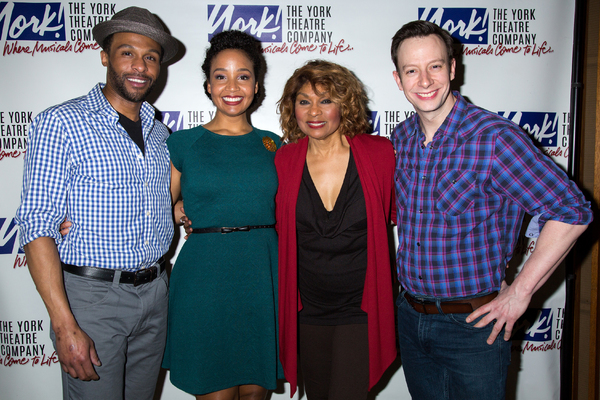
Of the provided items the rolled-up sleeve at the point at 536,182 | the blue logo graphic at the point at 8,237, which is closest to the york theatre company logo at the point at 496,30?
the rolled-up sleeve at the point at 536,182

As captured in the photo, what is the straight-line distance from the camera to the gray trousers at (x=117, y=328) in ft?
4.96

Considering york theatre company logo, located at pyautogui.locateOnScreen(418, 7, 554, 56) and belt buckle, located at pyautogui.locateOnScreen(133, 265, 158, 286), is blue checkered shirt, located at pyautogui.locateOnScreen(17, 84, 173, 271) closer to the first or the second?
belt buckle, located at pyautogui.locateOnScreen(133, 265, 158, 286)

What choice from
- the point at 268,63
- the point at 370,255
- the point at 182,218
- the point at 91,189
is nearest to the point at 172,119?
the point at 268,63

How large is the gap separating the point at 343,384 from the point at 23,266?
2200 mm

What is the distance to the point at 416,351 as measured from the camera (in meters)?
1.54

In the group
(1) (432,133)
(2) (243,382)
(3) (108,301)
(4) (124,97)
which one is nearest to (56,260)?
(3) (108,301)

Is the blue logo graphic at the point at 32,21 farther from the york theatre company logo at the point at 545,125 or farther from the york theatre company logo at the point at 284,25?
the york theatre company logo at the point at 545,125

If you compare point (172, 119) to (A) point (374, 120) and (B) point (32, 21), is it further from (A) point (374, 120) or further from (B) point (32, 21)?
(A) point (374, 120)

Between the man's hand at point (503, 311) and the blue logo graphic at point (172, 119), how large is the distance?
207 cm

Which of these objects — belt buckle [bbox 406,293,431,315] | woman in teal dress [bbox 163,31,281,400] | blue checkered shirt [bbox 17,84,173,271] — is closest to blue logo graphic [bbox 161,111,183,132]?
woman in teal dress [bbox 163,31,281,400]

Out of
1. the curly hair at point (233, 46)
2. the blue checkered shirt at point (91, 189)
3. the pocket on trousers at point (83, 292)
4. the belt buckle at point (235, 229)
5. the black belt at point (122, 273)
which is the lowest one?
the pocket on trousers at point (83, 292)

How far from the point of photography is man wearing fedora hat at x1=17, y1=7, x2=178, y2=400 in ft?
4.63

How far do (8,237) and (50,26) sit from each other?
140 centimetres

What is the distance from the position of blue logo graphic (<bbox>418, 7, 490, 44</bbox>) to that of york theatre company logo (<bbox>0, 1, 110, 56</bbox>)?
6.89 ft
